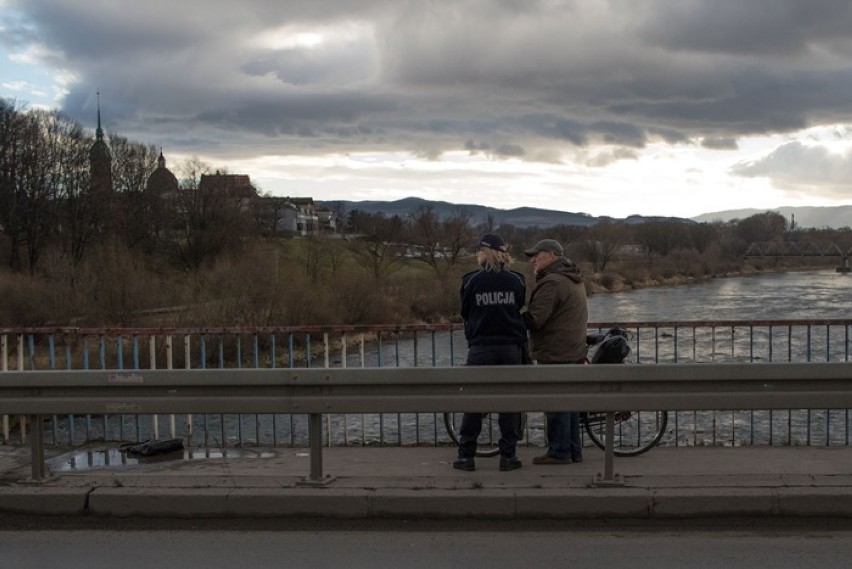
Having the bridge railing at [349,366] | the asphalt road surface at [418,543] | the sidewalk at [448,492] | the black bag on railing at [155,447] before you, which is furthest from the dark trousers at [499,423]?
the black bag on railing at [155,447]

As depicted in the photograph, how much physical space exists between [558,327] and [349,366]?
332 inches

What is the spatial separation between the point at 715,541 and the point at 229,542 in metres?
2.95

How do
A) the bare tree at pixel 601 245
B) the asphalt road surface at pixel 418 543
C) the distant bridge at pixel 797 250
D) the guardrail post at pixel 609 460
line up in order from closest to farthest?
the asphalt road surface at pixel 418 543, the guardrail post at pixel 609 460, the bare tree at pixel 601 245, the distant bridge at pixel 797 250

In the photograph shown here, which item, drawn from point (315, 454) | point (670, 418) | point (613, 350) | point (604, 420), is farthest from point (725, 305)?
point (315, 454)

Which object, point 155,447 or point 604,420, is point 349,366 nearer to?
point 155,447

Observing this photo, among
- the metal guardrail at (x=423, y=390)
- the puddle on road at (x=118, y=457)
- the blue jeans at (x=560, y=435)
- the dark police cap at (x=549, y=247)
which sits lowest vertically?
the puddle on road at (x=118, y=457)

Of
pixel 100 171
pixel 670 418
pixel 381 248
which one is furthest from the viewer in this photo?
pixel 100 171

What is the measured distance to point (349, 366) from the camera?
14867 millimetres

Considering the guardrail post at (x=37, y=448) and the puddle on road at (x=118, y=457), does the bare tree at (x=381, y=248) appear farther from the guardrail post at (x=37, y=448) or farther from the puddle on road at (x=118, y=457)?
the guardrail post at (x=37, y=448)

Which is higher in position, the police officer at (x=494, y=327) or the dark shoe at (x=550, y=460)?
the police officer at (x=494, y=327)

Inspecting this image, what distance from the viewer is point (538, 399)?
588cm

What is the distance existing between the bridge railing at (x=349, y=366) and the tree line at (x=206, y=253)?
4906 mm

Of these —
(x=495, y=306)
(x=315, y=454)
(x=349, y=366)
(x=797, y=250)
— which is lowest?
(x=349, y=366)

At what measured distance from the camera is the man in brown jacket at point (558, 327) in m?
6.68
